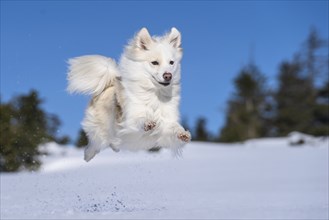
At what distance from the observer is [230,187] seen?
11914mm

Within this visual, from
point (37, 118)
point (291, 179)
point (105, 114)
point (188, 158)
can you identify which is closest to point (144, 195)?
point (105, 114)

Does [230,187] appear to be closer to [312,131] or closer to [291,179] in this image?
[291,179]

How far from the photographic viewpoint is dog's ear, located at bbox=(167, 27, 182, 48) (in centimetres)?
771

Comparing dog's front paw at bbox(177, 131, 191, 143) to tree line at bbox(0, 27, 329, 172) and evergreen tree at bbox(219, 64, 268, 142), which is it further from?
evergreen tree at bbox(219, 64, 268, 142)

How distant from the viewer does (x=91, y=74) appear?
8.25 meters

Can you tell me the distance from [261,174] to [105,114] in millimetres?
7497

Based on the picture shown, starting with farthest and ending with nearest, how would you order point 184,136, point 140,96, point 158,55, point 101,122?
point 101,122 → point 140,96 → point 158,55 → point 184,136

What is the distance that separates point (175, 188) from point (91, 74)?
3958 millimetres

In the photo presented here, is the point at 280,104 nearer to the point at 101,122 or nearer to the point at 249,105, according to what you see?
the point at 249,105

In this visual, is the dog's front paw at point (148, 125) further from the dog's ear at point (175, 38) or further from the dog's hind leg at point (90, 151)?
the dog's hind leg at point (90, 151)

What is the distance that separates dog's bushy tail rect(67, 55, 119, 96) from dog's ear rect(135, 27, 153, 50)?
65 centimetres

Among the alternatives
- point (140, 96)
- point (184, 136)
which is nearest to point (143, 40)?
point (140, 96)

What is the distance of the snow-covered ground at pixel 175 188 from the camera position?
7727 millimetres

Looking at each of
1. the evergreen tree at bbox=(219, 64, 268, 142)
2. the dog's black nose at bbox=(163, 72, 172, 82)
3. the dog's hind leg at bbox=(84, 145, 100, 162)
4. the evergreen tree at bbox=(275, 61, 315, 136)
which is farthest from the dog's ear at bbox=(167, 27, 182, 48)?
the evergreen tree at bbox=(275, 61, 315, 136)
